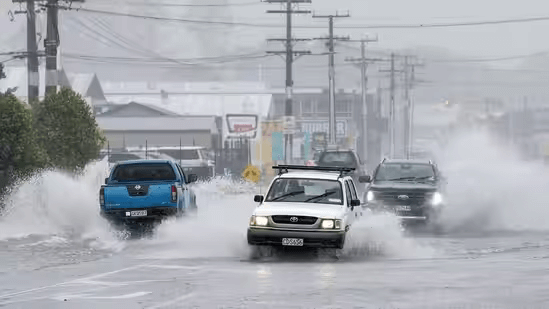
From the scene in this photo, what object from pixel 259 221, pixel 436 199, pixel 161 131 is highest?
pixel 161 131

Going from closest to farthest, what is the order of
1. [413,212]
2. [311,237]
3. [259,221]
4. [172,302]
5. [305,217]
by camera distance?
[172,302]
[311,237]
[305,217]
[259,221]
[413,212]

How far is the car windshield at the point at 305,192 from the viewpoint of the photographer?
25.0m

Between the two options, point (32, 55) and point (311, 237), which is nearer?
point (311, 237)

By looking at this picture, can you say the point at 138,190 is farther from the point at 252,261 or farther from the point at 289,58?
the point at 289,58

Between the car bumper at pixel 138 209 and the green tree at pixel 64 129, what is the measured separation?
50.5 ft

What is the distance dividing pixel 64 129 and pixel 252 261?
24.4m

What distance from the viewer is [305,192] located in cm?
2522

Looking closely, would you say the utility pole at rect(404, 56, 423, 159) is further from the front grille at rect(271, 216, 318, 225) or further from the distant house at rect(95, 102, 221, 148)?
the front grille at rect(271, 216, 318, 225)

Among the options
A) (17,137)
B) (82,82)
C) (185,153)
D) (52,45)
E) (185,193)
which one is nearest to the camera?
(185,193)

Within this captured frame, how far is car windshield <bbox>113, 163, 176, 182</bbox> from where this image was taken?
106 ft

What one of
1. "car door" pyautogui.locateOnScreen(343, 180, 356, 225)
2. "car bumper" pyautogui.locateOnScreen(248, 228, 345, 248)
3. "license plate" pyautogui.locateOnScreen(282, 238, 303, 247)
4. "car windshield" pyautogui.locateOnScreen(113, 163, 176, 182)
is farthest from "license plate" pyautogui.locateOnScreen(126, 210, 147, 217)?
"license plate" pyautogui.locateOnScreen(282, 238, 303, 247)

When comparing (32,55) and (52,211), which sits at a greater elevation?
(32,55)

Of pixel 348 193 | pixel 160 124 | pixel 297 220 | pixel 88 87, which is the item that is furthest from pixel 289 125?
pixel 297 220

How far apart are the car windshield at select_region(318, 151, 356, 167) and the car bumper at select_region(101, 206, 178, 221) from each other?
2135 centimetres
